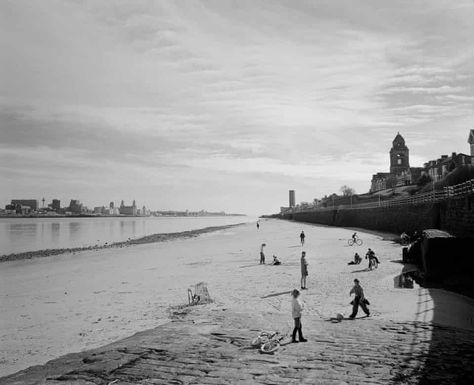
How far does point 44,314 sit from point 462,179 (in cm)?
4405

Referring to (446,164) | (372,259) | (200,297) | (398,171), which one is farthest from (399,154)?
(200,297)

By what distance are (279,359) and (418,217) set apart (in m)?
32.1

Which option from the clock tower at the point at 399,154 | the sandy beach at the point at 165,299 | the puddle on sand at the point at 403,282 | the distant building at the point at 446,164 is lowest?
the sandy beach at the point at 165,299

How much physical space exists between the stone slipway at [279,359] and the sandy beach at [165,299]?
94cm

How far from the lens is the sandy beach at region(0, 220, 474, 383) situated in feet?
39.7

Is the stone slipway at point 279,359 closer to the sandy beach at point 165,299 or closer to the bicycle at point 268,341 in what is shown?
the bicycle at point 268,341

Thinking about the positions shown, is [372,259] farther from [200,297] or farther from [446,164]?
[446,164]

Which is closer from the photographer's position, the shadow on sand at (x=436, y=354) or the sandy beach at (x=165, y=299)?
the shadow on sand at (x=436, y=354)

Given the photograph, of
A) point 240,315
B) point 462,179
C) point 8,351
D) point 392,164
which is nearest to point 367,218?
point 462,179

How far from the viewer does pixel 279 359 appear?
8.90 metres

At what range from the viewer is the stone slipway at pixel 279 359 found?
25.5 feet

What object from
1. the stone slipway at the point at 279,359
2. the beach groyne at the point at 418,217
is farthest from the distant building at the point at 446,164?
the stone slipway at the point at 279,359

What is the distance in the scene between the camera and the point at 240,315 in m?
13.1

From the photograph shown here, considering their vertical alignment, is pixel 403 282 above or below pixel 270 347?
above
